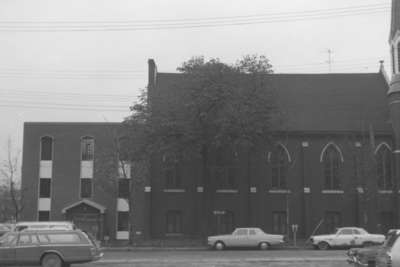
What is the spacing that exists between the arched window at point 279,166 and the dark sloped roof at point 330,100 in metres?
1.98

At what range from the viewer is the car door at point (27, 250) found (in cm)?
2184

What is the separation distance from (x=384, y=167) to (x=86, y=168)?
25.3 metres

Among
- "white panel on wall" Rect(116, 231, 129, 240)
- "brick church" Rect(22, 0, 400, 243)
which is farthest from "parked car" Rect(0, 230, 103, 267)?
"white panel on wall" Rect(116, 231, 129, 240)

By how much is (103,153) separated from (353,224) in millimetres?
20255

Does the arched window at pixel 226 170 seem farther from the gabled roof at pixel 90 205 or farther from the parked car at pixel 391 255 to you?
the parked car at pixel 391 255

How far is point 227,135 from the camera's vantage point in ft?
136

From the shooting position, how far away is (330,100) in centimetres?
5125

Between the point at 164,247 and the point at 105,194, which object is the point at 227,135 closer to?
the point at 164,247

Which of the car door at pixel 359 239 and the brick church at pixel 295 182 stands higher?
the brick church at pixel 295 182

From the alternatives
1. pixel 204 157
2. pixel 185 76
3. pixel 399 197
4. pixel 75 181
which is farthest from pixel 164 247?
pixel 399 197

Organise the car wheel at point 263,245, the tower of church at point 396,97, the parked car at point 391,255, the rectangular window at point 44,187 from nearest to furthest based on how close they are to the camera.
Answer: the parked car at point 391,255 → the car wheel at point 263,245 → the tower of church at point 396,97 → the rectangular window at point 44,187

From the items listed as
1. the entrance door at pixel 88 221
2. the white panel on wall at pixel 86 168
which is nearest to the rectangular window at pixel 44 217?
the entrance door at pixel 88 221

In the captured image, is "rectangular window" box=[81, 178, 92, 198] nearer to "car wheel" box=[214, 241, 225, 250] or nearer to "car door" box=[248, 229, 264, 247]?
"car wheel" box=[214, 241, 225, 250]

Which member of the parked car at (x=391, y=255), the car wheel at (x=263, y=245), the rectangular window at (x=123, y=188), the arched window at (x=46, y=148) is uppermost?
the arched window at (x=46, y=148)
